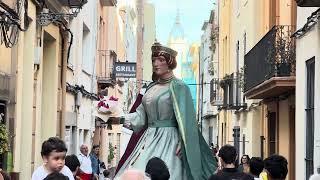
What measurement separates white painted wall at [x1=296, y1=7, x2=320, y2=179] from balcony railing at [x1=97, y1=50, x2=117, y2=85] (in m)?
14.8

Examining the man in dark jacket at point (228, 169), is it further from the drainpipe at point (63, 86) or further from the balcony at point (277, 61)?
the drainpipe at point (63, 86)

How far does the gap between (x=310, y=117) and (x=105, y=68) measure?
17101 mm

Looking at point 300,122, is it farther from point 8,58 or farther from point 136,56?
point 136,56

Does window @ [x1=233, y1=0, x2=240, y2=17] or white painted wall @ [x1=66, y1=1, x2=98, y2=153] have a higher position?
window @ [x1=233, y1=0, x2=240, y2=17]

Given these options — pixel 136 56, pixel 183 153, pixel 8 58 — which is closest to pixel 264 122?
pixel 8 58

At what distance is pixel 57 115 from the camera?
1947cm

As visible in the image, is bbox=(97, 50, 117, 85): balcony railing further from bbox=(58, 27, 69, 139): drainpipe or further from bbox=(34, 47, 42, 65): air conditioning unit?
bbox=(34, 47, 42, 65): air conditioning unit

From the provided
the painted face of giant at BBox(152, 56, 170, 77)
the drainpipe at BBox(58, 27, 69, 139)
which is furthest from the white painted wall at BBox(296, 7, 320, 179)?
the painted face of giant at BBox(152, 56, 170, 77)

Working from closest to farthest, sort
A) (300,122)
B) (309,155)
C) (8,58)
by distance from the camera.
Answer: (8,58) < (309,155) < (300,122)

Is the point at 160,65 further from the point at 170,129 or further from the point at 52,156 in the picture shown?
the point at 52,156

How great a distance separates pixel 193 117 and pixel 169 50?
2.14 ft

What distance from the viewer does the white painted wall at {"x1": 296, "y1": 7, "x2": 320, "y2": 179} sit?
A: 13859 millimetres

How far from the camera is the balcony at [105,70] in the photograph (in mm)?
30492

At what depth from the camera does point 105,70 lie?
1231 inches
